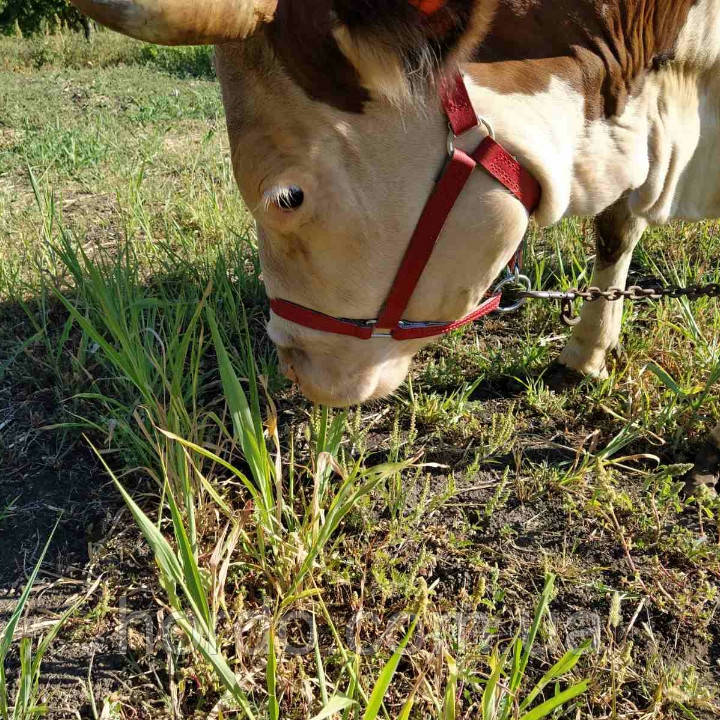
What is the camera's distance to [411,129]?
152 cm

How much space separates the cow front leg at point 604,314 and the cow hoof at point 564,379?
0.05 feet

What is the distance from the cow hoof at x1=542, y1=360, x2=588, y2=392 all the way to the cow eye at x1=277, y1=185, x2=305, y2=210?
1.44m

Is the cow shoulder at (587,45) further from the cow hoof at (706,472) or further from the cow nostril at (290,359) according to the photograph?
the cow hoof at (706,472)

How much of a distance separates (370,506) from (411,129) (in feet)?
3.52

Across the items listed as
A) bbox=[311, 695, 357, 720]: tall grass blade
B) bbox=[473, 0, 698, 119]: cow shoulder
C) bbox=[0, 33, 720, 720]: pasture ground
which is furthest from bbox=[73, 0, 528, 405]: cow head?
bbox=[311, 695, 357, 720]: tall grass blade

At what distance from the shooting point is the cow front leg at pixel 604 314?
8.45ft

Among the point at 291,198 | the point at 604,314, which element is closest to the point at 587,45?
the point at 291,198

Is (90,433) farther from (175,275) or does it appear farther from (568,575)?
(568,575)

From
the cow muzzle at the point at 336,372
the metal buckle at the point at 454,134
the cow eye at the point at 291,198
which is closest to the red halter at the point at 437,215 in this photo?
the metal buckle at the point at 454,134

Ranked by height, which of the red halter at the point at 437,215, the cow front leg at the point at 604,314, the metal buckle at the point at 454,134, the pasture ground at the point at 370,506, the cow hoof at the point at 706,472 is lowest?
the pasture ground at the point at 370,506

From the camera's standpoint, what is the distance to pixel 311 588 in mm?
1754

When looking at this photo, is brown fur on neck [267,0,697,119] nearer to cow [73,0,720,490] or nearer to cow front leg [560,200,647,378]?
cow [73,0,720,490]

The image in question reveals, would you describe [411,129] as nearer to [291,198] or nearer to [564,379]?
[291,198]

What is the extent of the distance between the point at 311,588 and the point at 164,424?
0.58 m
